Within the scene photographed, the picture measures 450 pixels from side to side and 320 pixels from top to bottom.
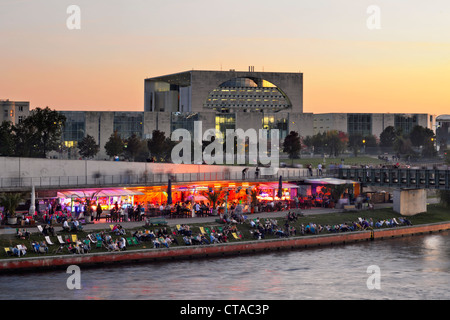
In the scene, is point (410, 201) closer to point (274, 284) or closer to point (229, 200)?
point (229, 200)

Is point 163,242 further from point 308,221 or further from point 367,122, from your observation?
point 367,122

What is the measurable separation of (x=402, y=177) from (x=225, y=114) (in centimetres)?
7561

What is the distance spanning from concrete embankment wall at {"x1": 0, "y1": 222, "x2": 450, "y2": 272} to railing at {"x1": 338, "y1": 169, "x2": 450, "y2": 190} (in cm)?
736

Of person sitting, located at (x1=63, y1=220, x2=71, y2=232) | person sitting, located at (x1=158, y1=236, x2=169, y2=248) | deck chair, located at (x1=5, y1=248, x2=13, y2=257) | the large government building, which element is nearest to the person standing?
person sitting, located at (x1=63, y1=220, x2=71, y2=232)

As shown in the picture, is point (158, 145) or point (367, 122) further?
point (367, 122)

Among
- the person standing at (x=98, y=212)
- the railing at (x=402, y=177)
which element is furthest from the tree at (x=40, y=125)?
the railing at (x=402, y=177)

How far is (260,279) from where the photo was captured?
41969mm

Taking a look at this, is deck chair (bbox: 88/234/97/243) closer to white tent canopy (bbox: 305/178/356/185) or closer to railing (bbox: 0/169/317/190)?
railing (bbox: 0/169/317/190)

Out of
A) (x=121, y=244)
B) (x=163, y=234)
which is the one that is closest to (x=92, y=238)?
(x=121, y=244)

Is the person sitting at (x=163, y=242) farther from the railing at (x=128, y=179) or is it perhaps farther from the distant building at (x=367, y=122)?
the distant building at (x=367, y=122)

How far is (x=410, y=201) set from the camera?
2712 inches

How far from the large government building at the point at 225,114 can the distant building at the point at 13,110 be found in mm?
263

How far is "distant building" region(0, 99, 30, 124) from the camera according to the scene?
182 m

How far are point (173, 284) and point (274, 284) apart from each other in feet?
20.2
